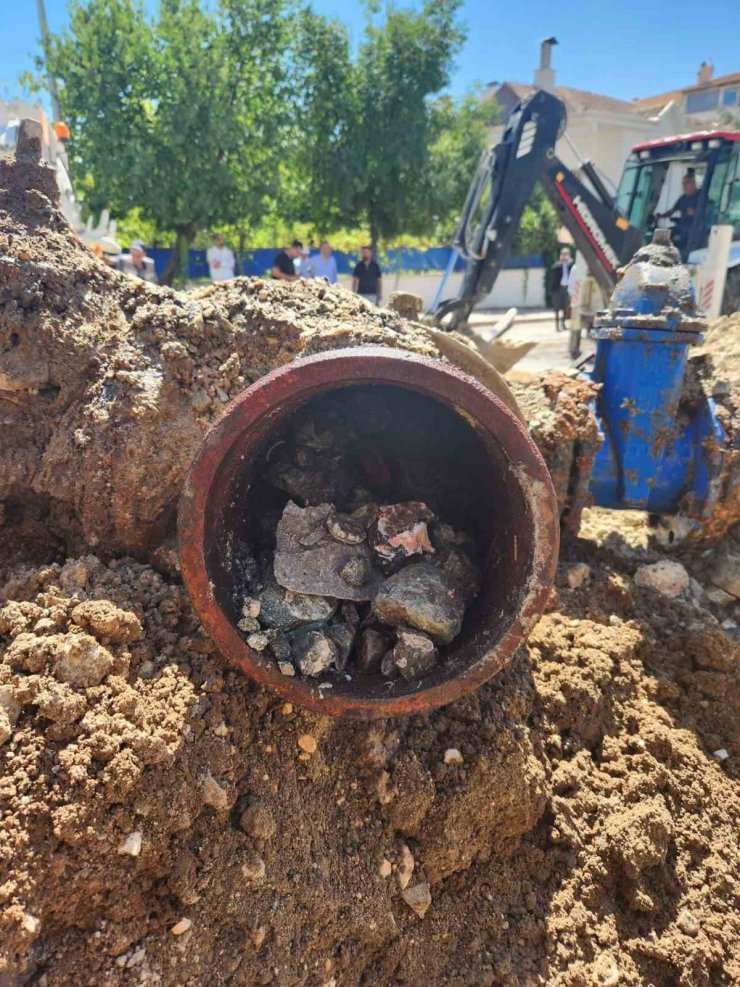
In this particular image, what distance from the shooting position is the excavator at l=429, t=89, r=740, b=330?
713 centimetres

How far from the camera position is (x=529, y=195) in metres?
7.20

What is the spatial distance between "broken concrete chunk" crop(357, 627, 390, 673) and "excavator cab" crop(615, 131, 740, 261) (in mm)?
7028

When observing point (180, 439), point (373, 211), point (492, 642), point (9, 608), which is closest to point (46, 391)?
point (180, 439)

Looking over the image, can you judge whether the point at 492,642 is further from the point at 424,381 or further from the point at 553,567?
the point at 424,381

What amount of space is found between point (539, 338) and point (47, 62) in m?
10.2

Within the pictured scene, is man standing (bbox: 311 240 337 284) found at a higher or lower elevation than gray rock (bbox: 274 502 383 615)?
higher

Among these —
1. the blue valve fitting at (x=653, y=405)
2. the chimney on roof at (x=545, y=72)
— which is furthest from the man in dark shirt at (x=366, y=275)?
the chimney on roof at (x=545, y=72)

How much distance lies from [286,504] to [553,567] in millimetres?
894

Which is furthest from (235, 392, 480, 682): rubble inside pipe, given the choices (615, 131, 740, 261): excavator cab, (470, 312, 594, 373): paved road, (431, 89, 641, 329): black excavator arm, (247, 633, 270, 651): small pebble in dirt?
(615, 131, 740, 261): excavator cab

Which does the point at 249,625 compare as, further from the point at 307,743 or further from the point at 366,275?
the point at 366,275

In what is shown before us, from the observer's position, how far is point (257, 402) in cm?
169

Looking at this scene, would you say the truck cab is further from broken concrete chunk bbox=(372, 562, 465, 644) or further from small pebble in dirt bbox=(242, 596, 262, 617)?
small pebble in dirt bbox=(242, 596, 262, 617)

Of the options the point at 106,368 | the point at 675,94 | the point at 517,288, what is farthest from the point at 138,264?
the point at 675,94

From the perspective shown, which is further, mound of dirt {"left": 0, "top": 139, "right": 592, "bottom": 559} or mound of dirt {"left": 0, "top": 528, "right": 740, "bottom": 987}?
mound of dirt {"left": 0, "top": 139, "right": 592, "bottom": 559}
